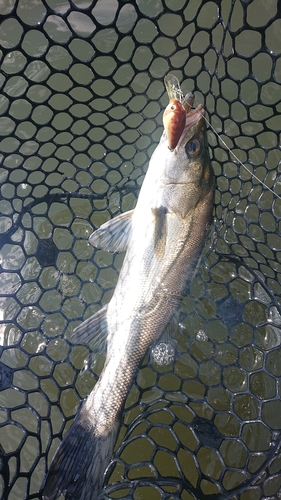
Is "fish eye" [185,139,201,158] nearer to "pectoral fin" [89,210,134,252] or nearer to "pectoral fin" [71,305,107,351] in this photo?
"pectoral fin" [89,210,134,252]

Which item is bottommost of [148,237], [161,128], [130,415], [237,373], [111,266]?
[130,415]

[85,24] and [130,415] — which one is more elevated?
[85,24]

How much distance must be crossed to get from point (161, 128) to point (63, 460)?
2.37 meters

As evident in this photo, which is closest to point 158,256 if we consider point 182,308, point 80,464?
point 182,308

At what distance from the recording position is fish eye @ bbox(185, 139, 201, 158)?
258 centimetres

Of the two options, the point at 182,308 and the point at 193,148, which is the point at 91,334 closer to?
the point at 182,308

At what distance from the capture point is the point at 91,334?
263 centimetres

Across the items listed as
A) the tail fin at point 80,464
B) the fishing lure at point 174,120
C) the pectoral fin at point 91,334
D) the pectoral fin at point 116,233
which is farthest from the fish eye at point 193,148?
the tail fin at point 80,464

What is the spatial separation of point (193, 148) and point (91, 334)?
1.28 metres

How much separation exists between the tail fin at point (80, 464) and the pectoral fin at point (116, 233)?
107 centimetres

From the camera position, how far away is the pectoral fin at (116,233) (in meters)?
2.79

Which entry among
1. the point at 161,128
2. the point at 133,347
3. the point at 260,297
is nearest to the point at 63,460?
the point at 133,347

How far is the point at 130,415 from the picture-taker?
3156mm

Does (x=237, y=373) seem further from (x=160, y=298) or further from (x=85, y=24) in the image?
(x=85, y=24)
